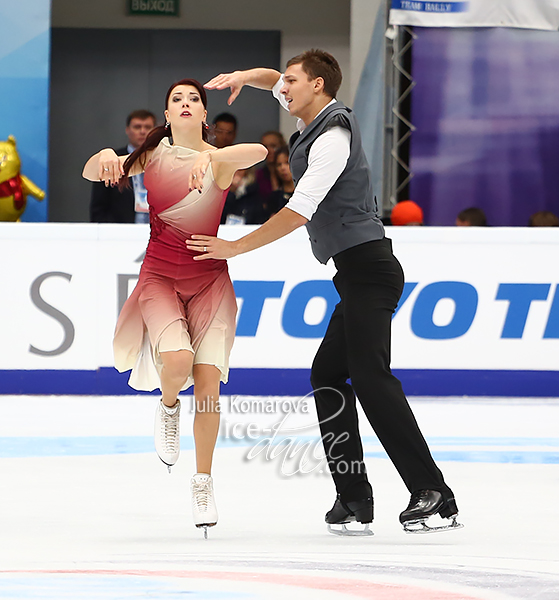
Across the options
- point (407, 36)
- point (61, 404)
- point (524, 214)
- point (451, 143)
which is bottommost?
point (61, 404)

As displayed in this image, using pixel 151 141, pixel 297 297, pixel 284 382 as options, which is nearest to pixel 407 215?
pixel 297 297

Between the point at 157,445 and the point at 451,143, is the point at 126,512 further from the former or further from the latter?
the point at 451,143

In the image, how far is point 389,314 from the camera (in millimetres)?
3391

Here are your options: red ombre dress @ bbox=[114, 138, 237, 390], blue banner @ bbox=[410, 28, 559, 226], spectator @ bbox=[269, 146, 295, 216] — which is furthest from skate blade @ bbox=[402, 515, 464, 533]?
blue banner @ bbox=[410, 28, 559, 226]

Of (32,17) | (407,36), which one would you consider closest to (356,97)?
(407,36)

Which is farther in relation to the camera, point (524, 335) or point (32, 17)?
point (32, 17)

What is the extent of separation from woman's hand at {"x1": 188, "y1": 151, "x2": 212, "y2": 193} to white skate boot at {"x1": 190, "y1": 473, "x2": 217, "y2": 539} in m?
0.88

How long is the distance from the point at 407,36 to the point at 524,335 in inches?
119

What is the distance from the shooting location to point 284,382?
6.75m

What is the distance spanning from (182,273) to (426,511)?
3.51 ft

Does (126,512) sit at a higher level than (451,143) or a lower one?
lower

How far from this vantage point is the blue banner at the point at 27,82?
8469 millimetres

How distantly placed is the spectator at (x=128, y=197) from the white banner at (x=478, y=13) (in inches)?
92.9
